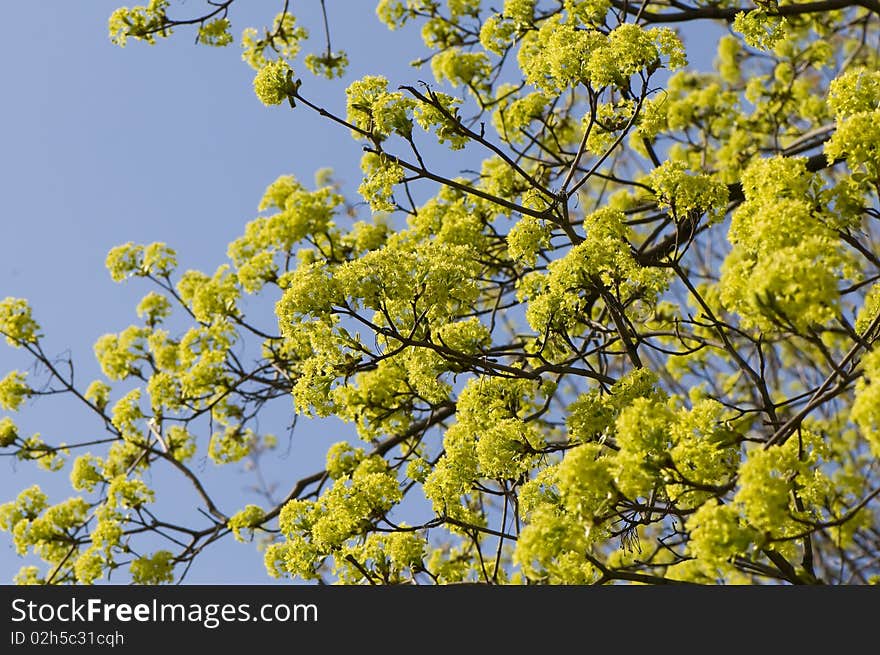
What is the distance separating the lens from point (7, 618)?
5770mm

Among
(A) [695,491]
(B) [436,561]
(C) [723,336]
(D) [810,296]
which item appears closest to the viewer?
(D) [810,296]

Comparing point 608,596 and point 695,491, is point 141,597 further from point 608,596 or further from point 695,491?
point 695,491

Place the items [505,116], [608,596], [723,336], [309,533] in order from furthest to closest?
[505,116] → [309,533] → [723,336] → [608,596]

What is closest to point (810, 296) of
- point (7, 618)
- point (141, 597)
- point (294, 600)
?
point (294, 600)

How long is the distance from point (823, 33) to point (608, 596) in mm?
7474

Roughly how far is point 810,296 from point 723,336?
1.57 metres

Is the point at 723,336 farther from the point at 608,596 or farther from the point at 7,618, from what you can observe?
the point at 7,618

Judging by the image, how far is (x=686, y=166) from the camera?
5031 mm

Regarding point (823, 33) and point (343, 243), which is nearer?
point (343, 243)

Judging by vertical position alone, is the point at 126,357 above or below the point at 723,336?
above

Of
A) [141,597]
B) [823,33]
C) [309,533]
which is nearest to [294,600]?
[309,533]

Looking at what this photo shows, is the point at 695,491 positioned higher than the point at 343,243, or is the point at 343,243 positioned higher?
the point at 343,243

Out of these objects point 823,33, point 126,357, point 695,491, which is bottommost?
point 695,491

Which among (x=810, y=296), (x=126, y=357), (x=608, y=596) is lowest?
(x=608, y=596)
